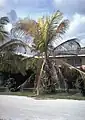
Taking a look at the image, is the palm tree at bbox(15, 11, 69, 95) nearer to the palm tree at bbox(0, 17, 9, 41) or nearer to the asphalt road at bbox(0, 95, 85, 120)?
the palm tree at bbox(0, 17, 9, 41)

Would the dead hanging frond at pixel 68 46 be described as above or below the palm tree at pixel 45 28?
below

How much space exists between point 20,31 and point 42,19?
5.82ft

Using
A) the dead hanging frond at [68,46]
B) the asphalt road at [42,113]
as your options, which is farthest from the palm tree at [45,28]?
the asphalt road at [42,113]

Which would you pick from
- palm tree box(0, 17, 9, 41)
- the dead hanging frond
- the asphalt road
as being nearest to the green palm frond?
palm tree box(0, 17, 9, 41)

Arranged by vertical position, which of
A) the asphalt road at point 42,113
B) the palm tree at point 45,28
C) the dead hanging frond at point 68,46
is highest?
the palm tree at point 45,28

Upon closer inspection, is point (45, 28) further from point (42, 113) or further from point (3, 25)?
point (42, 113)

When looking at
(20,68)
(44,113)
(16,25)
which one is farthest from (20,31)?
(44,113)

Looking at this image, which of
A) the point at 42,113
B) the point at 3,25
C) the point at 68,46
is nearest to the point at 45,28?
the point at 68,46

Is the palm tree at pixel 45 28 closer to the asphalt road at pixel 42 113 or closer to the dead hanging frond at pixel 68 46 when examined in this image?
the dead hanging frond at pixel 68 46

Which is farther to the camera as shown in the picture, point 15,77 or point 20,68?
point 15,77

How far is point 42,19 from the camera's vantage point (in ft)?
81.3

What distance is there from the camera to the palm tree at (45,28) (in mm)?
24380

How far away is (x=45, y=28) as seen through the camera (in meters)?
24.4

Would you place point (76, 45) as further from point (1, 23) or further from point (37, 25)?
point (1, 23)
